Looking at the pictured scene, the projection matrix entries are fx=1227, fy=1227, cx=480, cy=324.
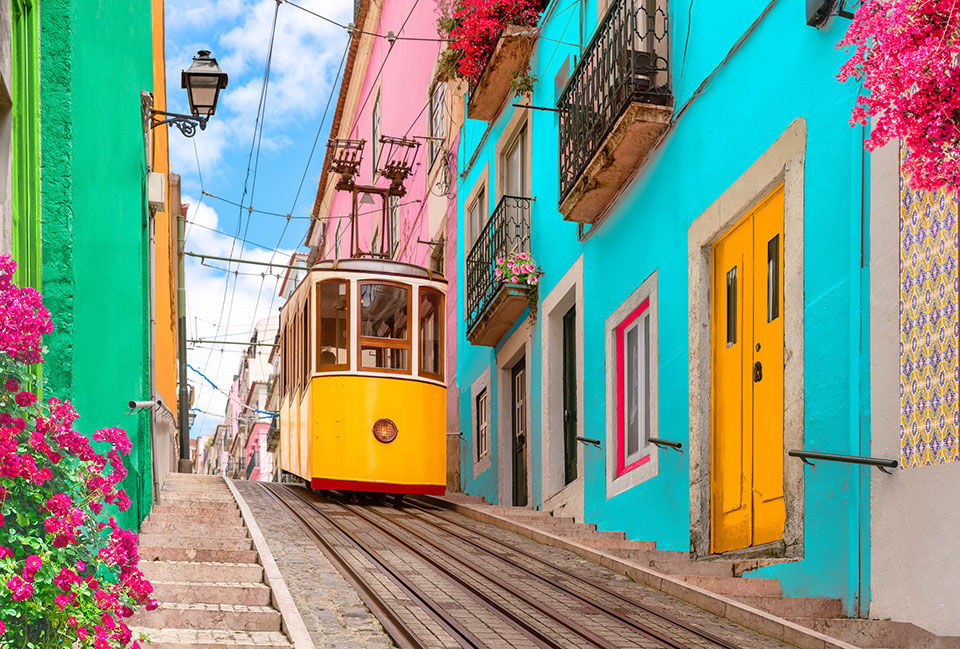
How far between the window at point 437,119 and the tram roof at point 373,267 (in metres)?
6.63

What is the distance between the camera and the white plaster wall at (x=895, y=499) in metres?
5.52

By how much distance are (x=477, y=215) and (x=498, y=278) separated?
3459 millimetres

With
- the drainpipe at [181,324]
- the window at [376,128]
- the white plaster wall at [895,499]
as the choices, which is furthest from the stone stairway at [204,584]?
the window at [376,128]

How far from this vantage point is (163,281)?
550 inches

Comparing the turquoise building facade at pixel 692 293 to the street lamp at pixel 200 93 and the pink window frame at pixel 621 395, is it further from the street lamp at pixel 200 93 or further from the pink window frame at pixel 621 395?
the street lamp at pixel 200 93

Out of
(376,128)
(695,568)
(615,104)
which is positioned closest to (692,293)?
(615,104)

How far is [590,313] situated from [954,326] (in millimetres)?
6670

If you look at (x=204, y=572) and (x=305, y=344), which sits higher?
(x=305, y=344)

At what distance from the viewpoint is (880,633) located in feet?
19.4

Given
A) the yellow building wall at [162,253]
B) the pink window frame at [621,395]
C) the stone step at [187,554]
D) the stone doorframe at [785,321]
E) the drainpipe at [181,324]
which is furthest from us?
the drainpipe at [181,324]

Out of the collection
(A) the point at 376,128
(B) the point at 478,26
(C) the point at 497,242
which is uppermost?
(A) the point at 376,128

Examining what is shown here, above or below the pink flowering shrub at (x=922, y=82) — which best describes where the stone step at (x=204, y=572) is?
below

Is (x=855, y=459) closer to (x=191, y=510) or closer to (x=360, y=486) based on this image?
(x=191, y=510)

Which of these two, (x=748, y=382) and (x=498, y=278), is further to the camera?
(x=498, y=278)
